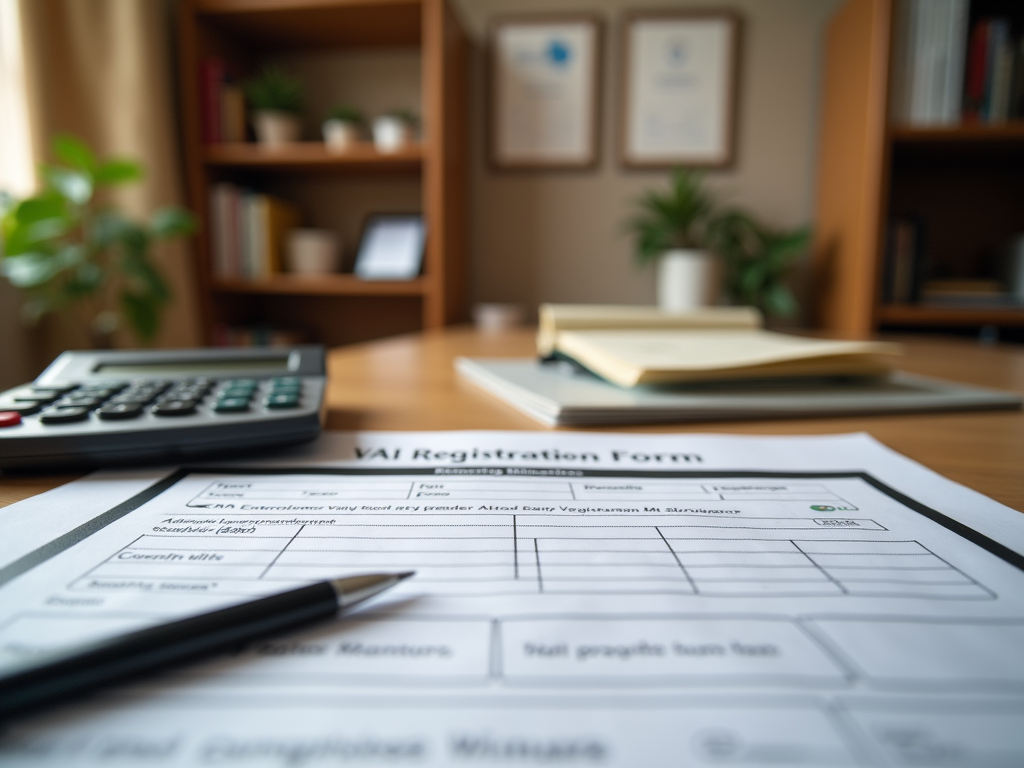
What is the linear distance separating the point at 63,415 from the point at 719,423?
17.2 inches

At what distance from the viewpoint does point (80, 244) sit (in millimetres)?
1592

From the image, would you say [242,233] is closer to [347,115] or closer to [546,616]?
[347,115]

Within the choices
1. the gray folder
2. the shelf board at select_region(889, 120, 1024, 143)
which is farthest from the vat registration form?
the shelf board at select_region(889, 120, 1024, 143)

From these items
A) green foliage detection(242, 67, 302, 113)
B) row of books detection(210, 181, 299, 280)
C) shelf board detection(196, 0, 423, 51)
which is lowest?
row of books detection(210, 181, 299, 280)

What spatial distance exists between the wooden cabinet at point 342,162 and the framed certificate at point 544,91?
4.3 inches

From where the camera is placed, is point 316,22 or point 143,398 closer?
point 143,398

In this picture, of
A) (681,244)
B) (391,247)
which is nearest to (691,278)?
(681,244)

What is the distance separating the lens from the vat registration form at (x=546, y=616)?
14 centimetres

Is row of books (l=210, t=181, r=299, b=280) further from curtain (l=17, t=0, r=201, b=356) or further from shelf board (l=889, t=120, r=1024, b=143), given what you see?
shelf board (l=889, t=120, r=1024, b=143)

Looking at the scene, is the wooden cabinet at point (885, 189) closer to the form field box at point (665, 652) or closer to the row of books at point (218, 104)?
the form field box at point (665, 652)

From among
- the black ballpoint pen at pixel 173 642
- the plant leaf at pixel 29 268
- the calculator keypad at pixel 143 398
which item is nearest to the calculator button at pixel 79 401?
the calculator keypad at pixel 143 398

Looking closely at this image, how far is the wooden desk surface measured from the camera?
1.17 ft

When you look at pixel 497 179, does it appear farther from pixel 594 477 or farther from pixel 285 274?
pixel 594 477

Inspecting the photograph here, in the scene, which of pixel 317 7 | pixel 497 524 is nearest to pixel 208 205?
pixel 317 7
